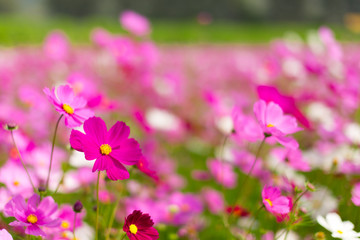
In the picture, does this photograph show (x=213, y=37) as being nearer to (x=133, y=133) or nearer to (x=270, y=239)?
(x=133, y=133)

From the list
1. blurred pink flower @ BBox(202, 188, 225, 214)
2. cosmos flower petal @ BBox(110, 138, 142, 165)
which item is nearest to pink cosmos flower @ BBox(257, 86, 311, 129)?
cosmos flower petal @ BBox(110, 138, 142, 165)

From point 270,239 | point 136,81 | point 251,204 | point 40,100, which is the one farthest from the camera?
point 136,81

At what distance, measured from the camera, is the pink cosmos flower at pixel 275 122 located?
106 cm

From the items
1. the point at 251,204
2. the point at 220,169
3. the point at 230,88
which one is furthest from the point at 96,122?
the point at 230,88

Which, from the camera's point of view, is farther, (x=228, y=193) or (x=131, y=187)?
(x=228, y=193)

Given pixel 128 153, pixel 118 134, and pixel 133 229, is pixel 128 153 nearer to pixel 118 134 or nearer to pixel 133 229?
pixel 118 134

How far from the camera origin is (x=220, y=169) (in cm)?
199

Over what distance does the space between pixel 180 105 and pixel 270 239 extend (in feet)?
6.84

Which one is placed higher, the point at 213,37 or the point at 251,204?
the point at 251,204

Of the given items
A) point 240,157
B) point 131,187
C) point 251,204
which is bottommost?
point 251,204

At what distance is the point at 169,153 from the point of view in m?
3.03

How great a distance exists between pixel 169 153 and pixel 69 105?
205cm

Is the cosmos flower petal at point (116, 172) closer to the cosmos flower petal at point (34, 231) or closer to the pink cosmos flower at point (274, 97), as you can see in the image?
the cosmos flower petal at point (34, 231)

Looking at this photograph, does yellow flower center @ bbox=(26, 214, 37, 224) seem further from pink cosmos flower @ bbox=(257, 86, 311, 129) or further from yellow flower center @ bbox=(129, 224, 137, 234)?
pink cosmos flower @ bbox=(257, 86, 311, 129)
